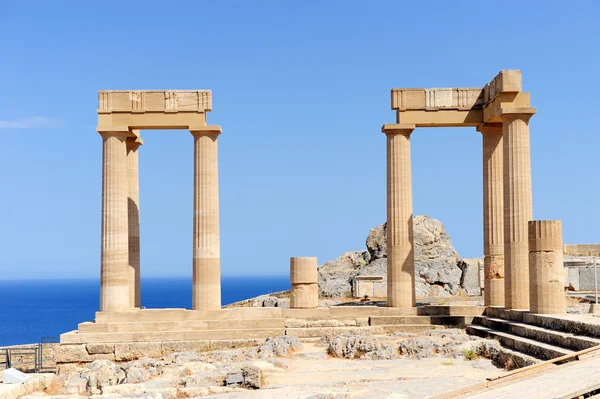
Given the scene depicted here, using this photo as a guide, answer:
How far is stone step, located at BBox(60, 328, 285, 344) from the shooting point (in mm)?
24672

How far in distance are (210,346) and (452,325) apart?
9007 millimetres

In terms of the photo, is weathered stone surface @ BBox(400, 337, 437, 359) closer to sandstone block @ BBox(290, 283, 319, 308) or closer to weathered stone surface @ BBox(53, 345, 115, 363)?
sandstone block @ BBox(290, 283, 319, 308)

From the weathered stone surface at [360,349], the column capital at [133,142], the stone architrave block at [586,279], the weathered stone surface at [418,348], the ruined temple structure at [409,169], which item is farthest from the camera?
the stone architrave block at [586,279]

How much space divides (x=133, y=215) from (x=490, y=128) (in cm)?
1488

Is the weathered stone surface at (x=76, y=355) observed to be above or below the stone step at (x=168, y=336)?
below

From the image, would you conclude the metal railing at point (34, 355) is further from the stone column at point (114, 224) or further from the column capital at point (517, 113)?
the column capital at point (517, 113)

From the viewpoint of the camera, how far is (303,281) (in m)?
27.7

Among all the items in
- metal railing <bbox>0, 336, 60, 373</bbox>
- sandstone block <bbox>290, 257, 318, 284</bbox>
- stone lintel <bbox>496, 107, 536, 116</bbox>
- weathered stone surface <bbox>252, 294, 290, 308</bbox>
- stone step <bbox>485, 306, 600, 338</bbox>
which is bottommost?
metal railing <bbox>0, 336, 60, 373</bbox>

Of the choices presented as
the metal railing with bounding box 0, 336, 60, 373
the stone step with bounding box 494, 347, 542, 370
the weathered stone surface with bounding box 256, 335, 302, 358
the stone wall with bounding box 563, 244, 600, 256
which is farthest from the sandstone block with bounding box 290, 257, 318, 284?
the stone wall with bounding box 563, 244, 600, 256

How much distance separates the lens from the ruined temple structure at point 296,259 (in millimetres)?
25344

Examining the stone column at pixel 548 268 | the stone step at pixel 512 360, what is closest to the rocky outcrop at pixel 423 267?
the stone column at pixel 548 268

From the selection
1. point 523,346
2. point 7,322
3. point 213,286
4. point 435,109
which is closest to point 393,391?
point 523,346

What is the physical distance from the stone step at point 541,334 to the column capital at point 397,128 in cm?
762

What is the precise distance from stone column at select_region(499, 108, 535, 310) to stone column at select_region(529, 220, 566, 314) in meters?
2.57
